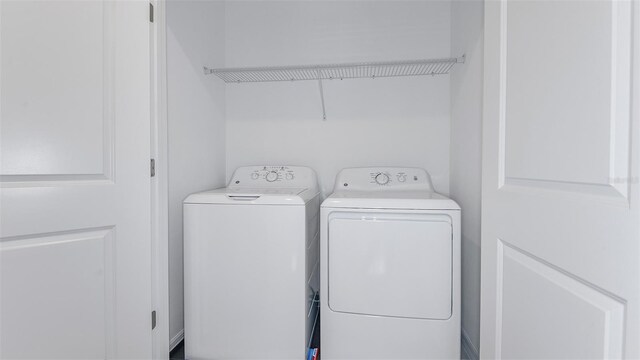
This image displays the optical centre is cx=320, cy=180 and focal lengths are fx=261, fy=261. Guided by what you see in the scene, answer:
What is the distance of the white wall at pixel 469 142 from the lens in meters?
1.39

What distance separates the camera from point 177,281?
5.10 feet

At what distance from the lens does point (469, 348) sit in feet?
4.99

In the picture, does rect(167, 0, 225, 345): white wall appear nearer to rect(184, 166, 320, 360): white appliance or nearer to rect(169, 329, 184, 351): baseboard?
rect(169, 329, 184, 351): baseboard

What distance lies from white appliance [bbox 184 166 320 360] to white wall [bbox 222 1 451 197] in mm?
760

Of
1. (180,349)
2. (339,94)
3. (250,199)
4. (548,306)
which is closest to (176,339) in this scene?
(180,349)

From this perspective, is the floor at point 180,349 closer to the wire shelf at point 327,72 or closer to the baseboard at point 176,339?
the baseboard at point 176,339

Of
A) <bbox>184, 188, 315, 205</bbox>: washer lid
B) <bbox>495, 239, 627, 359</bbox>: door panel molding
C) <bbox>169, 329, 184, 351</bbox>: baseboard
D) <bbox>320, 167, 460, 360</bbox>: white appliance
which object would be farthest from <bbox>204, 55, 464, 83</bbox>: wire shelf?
<bbox>169, 329, 184, 351</bbox>: baseboard

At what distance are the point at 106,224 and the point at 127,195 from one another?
0.47ft

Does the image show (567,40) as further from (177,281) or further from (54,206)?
(177,281)

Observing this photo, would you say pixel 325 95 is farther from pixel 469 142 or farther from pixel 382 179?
pixel 469 142

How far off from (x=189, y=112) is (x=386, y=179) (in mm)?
1373

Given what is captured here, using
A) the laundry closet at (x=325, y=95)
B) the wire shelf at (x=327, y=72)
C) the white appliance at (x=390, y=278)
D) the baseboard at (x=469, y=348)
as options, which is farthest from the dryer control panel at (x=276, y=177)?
the baseboard at (x=469, y=348)

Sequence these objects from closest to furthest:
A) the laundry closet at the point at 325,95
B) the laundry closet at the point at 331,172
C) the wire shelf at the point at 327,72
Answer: the laundry closet at the point at 331,172 < the laundry closet at the point at 325,95 < the wire shelf at the point at 327,72

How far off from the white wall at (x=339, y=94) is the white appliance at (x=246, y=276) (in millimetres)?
760
